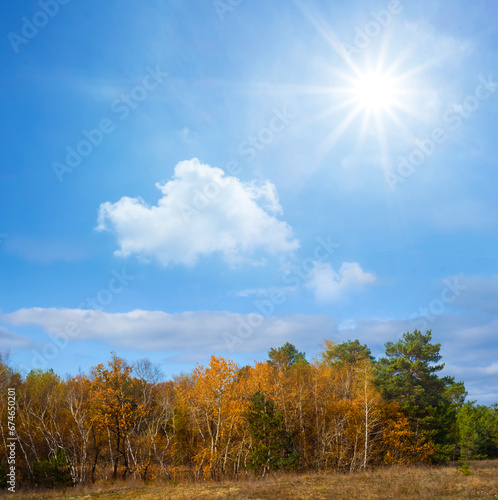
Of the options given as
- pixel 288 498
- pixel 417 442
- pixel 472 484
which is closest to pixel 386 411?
pixel 417 442

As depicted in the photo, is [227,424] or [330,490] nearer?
[330,490]

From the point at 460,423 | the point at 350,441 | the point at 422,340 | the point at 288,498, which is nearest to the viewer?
the point at 288,498

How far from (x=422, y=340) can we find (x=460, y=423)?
2596 centimetres

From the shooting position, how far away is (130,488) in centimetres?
2872

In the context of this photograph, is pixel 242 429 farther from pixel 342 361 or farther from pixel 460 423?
pixel 460 423

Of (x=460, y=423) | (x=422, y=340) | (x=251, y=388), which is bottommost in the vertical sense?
(x=460, y=423)

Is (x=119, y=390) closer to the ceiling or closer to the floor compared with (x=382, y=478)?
closer to the ceiling

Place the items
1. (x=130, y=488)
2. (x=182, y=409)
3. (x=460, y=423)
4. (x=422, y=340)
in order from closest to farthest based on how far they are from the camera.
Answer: (x=130, y=488)
(x=182, y=409)
(x=422, y=340)
(x=460, y=423)

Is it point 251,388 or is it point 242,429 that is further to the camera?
point 251,388

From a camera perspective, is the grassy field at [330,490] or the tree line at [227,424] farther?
the tree line at [227,424]

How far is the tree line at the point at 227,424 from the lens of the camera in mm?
35250

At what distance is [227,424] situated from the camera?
3631 centimetres

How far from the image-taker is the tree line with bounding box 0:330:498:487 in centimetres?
3525

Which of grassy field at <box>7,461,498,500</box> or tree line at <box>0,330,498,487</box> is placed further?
tree line at <box>0,330,498,487</box>
